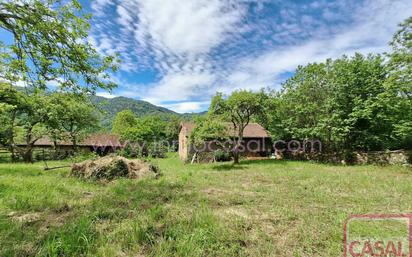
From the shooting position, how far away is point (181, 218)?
476 centimetres

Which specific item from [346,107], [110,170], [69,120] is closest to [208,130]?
[110,170]

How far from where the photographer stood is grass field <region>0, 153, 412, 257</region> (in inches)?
139

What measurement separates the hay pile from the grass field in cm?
214

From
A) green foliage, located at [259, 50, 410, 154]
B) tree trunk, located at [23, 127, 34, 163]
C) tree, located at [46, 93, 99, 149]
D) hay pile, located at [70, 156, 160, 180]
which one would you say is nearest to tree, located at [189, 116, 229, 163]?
green foliage, located at [259, 50, 410, 154]

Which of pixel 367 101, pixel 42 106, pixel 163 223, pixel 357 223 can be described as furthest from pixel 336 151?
pixel 42 106

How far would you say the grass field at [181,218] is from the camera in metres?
3.54

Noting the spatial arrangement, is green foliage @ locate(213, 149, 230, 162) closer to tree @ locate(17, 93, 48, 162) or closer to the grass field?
the grass field

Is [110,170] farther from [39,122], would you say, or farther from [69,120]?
[69,120]

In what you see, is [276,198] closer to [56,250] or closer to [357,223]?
[357,223]

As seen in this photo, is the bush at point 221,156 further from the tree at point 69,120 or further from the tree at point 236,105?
the tree at point 69,120

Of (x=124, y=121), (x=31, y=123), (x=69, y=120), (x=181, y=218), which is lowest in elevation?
(x=181, y=218)

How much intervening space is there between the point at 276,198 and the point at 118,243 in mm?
4817

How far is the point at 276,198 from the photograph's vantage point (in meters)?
6.80

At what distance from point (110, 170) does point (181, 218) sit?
6.71 meters
